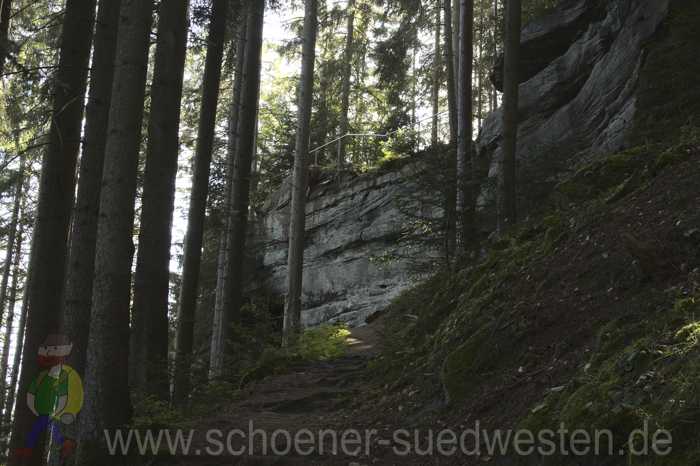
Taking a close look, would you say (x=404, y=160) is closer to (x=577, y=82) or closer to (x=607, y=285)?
(x=577, y=82)

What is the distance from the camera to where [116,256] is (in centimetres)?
575

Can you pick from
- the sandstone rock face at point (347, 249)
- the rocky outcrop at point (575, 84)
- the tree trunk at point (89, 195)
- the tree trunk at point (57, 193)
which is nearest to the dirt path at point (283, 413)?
the tree trunk at point (89, 195)

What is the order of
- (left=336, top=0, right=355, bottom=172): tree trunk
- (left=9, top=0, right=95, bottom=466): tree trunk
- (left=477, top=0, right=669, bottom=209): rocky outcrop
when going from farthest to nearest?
(left=336, top=0, right=355, bottom=172): tree trunk → (left=477, top=0, right=669, bottom=209): rocky outcrop → (left=9, top=0, right=95, bottom=466): tree trunk

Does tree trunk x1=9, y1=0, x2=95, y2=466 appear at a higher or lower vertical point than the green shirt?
higher

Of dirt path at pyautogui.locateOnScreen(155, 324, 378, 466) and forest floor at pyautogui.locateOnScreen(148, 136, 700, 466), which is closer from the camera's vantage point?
forest floor at pyautogui.locateOnScreen(148, 136, 700, 466)

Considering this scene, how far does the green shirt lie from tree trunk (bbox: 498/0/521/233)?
7.09 metres

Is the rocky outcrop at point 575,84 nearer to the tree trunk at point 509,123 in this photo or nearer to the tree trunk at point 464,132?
the tree trunk at point 464,132

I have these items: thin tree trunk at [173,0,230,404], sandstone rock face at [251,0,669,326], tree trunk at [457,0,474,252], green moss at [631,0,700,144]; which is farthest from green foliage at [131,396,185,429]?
green moss at [631,0,700,144]

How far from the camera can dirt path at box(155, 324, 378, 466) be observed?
548 cm

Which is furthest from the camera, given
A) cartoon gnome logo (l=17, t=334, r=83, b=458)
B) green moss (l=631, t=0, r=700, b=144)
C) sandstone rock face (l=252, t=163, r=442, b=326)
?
sandstone rock face (l=252, t=163, r=442, b=326)

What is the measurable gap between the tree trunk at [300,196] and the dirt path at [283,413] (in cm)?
245

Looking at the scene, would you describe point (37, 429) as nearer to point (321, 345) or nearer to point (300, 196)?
point (321, 345)

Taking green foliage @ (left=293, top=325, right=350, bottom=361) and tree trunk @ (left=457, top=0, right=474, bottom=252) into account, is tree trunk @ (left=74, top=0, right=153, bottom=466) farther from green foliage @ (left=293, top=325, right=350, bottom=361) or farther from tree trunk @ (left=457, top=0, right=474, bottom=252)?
tree trunk @ (left=457, top=0, right=474, bottom=252)

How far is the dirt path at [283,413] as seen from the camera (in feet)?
18.0
